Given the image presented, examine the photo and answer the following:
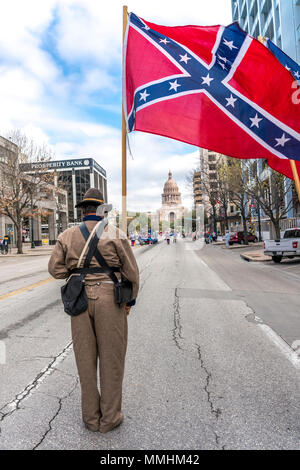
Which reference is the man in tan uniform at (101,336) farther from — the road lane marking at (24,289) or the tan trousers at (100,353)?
the road lane marking at (24,289)

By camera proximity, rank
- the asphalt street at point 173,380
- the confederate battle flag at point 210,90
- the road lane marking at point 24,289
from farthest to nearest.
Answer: the road lane marking at point 24,289 → the confederate battle flag at point 210,90 → the asphalt street at point 173,380

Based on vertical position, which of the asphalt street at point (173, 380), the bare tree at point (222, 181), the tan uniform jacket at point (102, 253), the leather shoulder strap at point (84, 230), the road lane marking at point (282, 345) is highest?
the bare tree at point (222, 181)

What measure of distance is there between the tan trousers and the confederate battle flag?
104 inches

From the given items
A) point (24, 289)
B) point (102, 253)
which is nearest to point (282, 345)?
point (102, 253)

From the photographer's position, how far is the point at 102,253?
10.00 feet

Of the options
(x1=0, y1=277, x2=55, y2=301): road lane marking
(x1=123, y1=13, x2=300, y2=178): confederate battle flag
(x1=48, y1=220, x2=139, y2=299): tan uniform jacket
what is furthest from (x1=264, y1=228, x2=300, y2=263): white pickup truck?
(x1=48, y1=220, x2=139, y2=299): tan uniform jacket

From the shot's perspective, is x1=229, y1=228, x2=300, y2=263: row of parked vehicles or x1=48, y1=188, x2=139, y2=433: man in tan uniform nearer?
x1=48, y1=188, x2=139, y2=433: man in tan uniform

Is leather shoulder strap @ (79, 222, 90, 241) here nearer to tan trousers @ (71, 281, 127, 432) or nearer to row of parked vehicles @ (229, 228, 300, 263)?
tan trousers @ (71, 281, 127, 432)

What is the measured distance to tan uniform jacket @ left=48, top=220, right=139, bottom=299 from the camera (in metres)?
3.05

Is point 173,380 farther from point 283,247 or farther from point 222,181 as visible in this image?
point 222,181

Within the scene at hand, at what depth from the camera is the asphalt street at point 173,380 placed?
2908 mm

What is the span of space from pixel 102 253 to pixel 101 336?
2.28 feet

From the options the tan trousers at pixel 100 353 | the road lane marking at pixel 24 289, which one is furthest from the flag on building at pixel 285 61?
the road lane marking at pixel 24 289

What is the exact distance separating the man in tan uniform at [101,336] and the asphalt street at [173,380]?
184 mm
